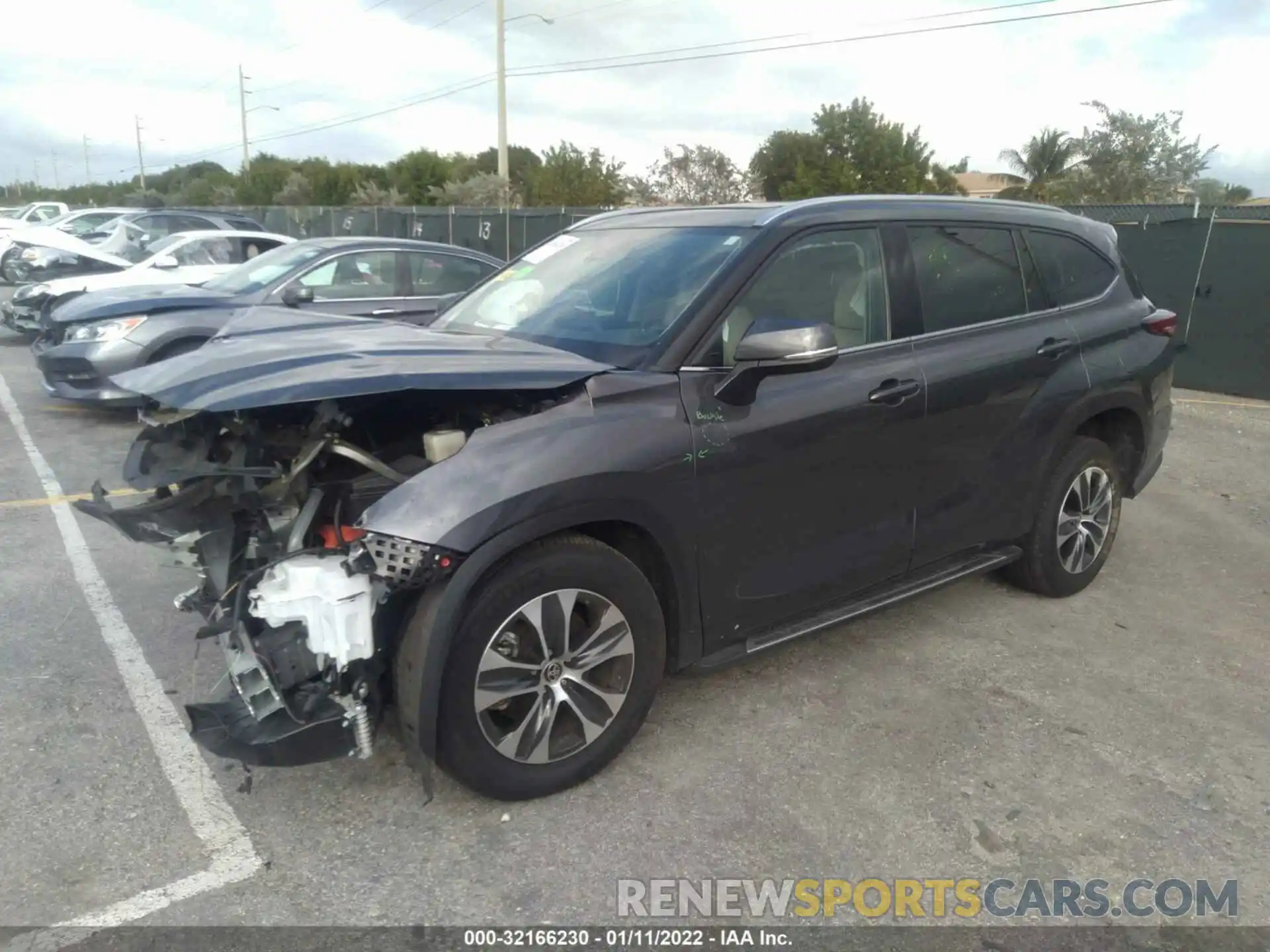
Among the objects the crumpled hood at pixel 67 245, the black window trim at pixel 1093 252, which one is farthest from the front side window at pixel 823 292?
the crumpled hood at pixel 67 245

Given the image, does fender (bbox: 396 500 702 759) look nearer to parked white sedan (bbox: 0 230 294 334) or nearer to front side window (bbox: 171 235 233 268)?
parked white sedan (bbox: 0 230 294 334)

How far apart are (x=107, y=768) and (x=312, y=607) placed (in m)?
1.17

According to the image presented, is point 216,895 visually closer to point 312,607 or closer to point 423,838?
point 423,838

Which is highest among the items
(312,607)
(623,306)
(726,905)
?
(623,306)

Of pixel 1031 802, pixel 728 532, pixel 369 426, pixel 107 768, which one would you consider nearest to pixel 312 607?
pixel 369 426

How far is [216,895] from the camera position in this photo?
2.59 m

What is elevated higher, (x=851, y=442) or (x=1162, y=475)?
(x=851, y=442)

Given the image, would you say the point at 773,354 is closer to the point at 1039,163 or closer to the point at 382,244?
the point at 382,244

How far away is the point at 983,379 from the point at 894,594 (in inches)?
38.8

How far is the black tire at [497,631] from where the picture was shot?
9.02 feet

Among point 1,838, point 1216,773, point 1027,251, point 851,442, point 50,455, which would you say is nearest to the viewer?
point 1,838

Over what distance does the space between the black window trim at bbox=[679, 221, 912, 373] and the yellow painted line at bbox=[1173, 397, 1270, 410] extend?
7961 millimetres

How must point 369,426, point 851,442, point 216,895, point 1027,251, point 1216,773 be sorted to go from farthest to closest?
point 1027,251, point 851,442, point 1216,773, point 369,426, point 216,895

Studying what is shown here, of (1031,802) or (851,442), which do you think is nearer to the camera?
(1031,802)
